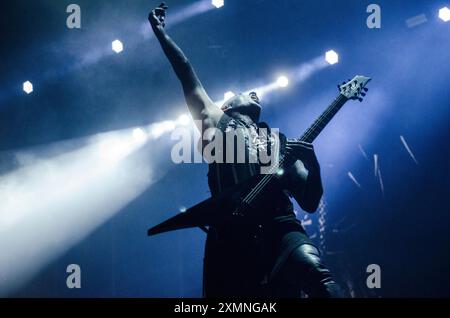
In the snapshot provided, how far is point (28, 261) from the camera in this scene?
8.10 meters

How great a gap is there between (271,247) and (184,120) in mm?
5602

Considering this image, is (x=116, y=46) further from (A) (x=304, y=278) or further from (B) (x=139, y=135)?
(A) (x=304, y=278)

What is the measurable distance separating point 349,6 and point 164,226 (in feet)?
18.6

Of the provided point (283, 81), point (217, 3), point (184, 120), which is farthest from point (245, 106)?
point (184, 120)

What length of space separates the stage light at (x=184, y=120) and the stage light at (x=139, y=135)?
837mm

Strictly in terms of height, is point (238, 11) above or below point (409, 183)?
above

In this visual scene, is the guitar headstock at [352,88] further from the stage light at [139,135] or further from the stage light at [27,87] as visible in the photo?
the stage light at [27,87]

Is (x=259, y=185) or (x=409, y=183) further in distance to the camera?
(x=409, y=183)

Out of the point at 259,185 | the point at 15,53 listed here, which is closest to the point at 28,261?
the point at 15,53

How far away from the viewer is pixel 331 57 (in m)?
6.96

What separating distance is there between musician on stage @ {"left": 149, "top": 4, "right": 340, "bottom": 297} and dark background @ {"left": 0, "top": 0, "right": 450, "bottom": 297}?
15.3 feet

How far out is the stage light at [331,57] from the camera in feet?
22.6

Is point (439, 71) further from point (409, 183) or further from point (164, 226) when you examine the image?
point (164, 226)
